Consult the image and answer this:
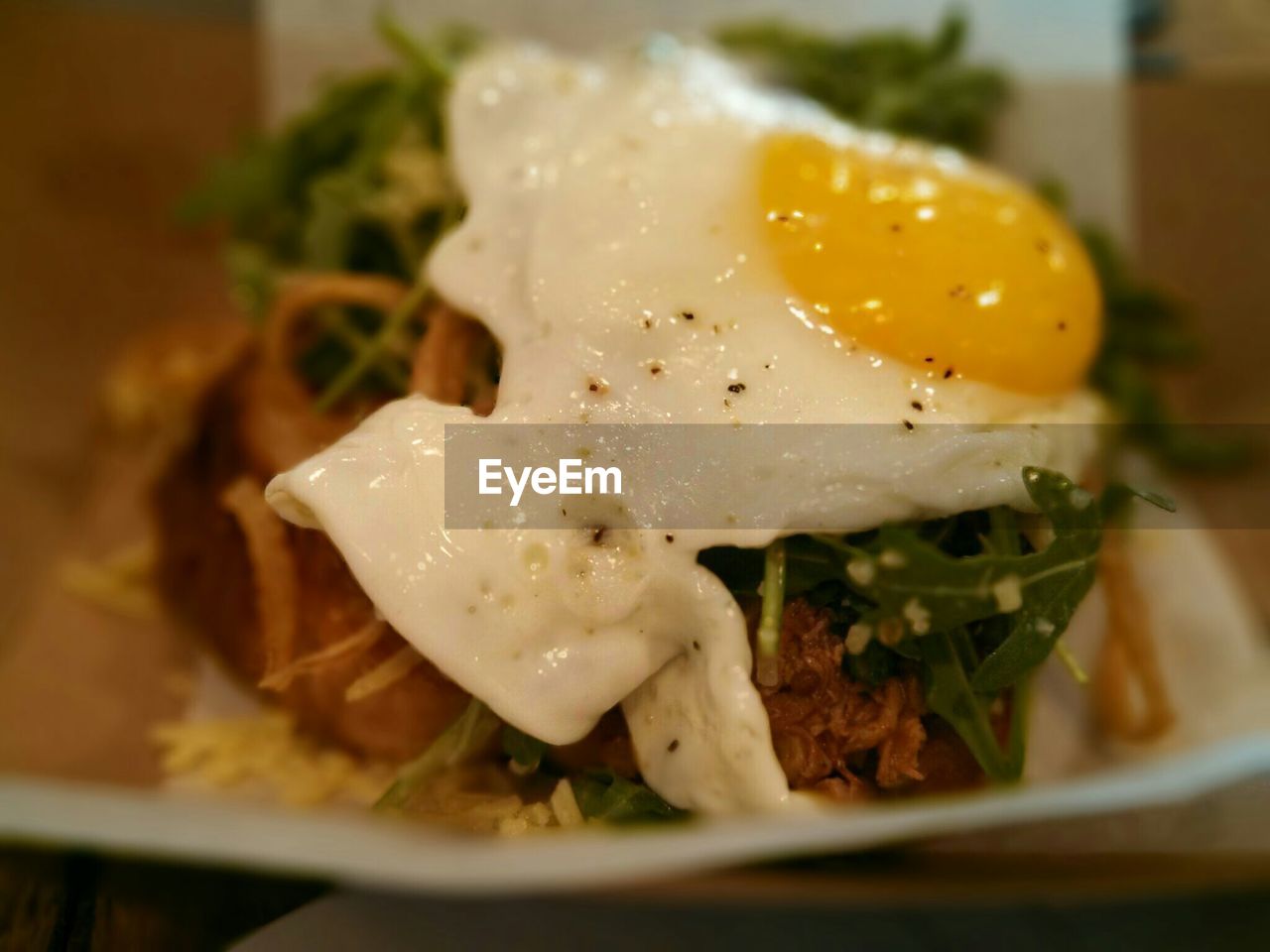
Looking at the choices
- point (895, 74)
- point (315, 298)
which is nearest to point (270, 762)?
point (315, 298)

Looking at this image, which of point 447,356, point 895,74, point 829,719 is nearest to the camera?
point 829,719

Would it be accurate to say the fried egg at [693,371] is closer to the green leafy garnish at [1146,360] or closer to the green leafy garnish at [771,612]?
the green leafy garnish at [771,612]

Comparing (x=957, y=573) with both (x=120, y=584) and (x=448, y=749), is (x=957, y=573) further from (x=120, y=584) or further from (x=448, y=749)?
(x=120, y=584)

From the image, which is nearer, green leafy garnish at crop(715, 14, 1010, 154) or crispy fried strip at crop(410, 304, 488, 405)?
crispy fried strip at crop(410, 304, 488, 405)

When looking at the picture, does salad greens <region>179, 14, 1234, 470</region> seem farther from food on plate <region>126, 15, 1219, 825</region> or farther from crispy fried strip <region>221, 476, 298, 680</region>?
crispy fried strip <region>221, 476, 298, 680</region>

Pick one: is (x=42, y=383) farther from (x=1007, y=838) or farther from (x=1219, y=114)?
(x=1219, y=114)

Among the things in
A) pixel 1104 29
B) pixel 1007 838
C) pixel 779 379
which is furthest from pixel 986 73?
pixel 1007 838

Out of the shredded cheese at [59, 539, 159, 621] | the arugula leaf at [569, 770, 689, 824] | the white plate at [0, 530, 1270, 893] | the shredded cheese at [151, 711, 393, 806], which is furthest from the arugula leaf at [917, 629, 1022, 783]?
the shredded cheese at [59, 539, 159, 621]
